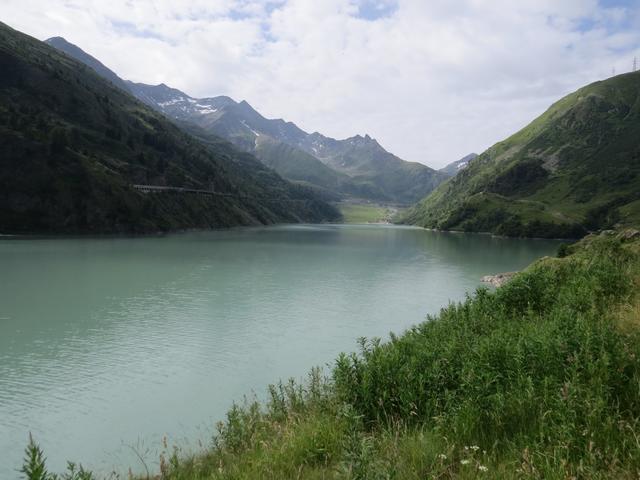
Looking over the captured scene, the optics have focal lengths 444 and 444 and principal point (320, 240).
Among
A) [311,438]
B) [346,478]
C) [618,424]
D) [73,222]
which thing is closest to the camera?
[346,478]

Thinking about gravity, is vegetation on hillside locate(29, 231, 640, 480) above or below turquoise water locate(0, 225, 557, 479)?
above

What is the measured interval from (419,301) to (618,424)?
170ft

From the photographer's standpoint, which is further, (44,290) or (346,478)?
(44,290)

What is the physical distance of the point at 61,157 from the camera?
162000mm

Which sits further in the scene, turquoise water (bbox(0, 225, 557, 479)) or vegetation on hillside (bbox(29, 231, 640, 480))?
turquoise water (bbox(0, 225, 557, 479))

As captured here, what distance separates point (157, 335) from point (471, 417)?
34.6 metres

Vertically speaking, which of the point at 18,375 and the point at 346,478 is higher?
the point at 346,478

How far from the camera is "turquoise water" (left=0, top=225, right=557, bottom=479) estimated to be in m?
21.5

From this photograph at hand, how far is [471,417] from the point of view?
29.7 feet

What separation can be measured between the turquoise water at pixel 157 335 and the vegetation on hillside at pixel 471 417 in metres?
8.94

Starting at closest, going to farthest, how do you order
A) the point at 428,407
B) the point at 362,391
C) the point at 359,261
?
the point at 428,407 < the point at 362,391 < the point at 359,261

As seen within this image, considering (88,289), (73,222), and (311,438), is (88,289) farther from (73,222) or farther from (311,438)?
(73,222)

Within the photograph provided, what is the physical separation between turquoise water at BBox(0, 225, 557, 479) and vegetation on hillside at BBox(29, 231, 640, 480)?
8.94m

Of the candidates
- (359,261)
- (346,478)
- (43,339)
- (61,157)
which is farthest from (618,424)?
(61,157)
